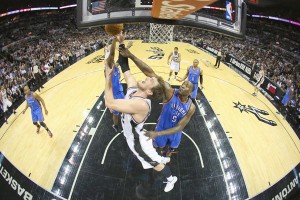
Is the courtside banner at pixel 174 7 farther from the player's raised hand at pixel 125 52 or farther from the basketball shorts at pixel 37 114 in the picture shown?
the basketball shorts at pixel 37 114

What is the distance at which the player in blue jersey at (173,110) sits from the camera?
4.39 meters

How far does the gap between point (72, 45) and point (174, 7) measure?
17.5 metres

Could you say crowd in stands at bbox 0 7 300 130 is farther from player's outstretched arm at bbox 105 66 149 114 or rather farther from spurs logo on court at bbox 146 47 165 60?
player's outstretched arm at bbox 105 66 149 114

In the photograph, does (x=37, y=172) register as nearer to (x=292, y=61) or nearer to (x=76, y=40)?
(x=76, y=40)

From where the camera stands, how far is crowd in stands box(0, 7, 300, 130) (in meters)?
→ 13.2

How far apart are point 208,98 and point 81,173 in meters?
6.21

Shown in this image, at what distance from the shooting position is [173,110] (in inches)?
210

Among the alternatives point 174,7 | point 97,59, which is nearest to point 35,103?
point 174,7

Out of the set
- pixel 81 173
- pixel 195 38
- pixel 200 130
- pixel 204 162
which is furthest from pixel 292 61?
pixel 81 173

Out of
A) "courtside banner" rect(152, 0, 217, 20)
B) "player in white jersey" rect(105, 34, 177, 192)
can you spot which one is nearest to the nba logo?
"courtside banner" rect(152, 0, 217, 20)

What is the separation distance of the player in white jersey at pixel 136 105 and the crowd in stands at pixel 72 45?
24.7 feet

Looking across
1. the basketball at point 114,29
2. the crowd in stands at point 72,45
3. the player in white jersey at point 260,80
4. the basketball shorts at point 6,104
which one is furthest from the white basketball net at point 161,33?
the basketball at point 114,29

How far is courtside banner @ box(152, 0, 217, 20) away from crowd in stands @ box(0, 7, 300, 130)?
8.73 m

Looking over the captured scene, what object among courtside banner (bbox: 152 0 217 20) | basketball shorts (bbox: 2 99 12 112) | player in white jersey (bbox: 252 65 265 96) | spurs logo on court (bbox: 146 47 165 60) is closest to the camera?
courtside banner (bbox: 152 0 217 20)
